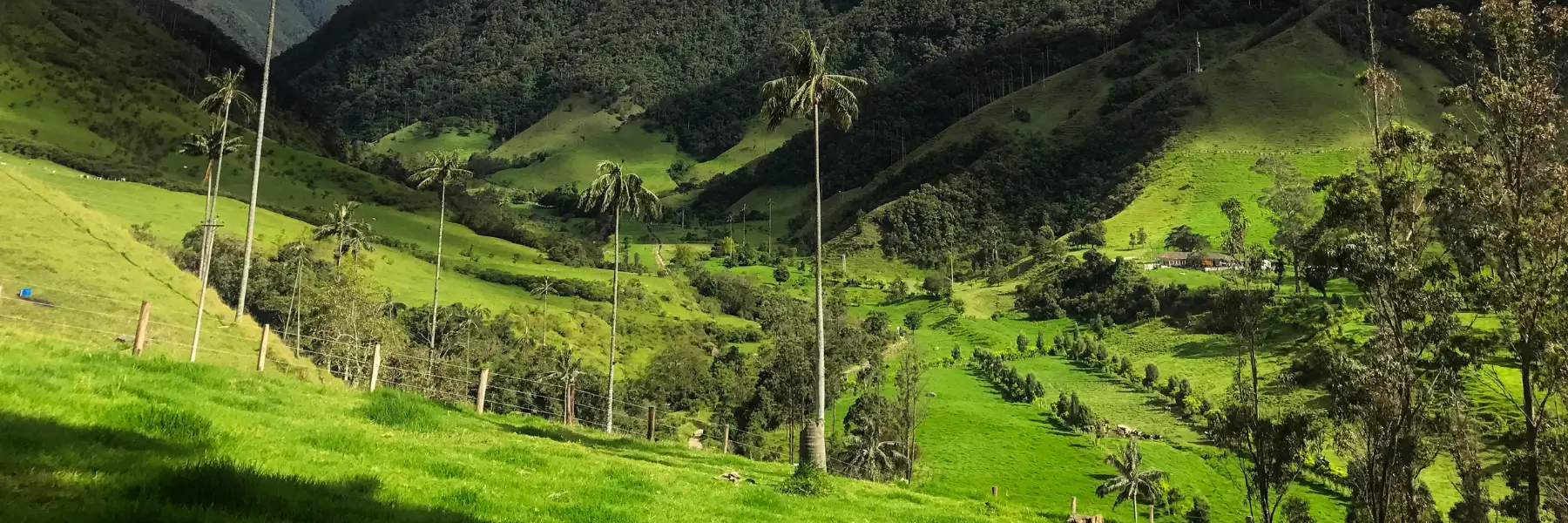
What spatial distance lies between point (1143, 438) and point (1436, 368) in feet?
271

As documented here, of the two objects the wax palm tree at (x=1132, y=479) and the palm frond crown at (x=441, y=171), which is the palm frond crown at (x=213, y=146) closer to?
the palm frond crown at (x=441, y=171)

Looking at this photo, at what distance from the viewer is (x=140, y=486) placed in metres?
6.61

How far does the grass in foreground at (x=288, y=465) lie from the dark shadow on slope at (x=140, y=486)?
0.02 metres

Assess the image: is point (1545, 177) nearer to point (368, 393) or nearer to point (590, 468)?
point (590, 468)

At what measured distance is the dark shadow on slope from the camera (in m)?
5.92

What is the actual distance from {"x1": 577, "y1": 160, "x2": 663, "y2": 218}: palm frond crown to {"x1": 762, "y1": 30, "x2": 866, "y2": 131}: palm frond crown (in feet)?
63.3

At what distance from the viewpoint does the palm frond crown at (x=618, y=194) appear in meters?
48.4

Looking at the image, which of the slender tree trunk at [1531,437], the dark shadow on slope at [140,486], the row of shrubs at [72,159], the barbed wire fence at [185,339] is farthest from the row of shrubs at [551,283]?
the dark shadow on slope at [140,486]

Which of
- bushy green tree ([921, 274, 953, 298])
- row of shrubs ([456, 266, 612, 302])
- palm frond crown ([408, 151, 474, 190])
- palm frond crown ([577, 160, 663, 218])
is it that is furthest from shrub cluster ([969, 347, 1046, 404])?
palm frond crown ([408, 151, 474, 190])

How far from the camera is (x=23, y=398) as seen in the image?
9.05 metres

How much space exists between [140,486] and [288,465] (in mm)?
2762

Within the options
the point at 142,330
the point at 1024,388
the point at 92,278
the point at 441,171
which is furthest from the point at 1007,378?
the point at 142,330

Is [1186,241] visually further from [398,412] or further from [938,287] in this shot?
[398,412]

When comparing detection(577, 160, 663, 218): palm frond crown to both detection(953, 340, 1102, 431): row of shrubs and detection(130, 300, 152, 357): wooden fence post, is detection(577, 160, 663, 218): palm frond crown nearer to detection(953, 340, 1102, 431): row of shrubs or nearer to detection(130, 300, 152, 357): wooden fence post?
detection(130, 300, 152, 357): wooden fence post
